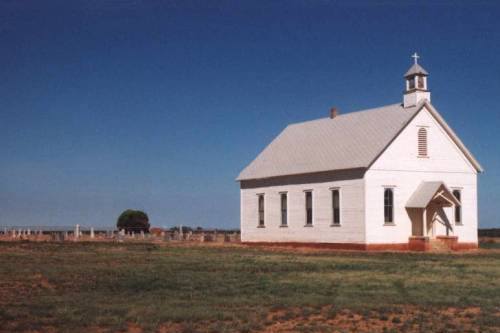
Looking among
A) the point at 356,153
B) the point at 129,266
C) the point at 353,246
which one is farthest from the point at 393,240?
the point at 129,266

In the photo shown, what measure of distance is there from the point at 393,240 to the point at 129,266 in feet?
69.3

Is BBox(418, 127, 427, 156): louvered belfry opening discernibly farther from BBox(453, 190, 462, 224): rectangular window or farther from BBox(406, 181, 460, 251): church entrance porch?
BBox(453, 190, 462, 224): rectangular window

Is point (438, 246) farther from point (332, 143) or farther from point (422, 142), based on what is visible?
point (332, 143)

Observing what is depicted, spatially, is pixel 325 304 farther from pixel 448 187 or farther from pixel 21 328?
pixel 448 187

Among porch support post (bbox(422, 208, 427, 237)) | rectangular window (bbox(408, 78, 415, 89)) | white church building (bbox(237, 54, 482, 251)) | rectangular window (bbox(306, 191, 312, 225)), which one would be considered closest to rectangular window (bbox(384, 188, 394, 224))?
white church building (bbox(237, 54, 482, 251))

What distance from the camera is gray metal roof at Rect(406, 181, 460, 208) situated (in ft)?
151

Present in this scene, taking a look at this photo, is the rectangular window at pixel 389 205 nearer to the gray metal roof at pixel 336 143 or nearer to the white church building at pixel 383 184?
the white church building at pixel 383 184

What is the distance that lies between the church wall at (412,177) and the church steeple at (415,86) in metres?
0.96

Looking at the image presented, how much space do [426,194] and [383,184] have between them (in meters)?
2.72

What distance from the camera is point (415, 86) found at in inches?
1905

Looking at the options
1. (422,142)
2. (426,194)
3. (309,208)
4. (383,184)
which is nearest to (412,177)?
(426,194)

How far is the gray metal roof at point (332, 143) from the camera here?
155 feet

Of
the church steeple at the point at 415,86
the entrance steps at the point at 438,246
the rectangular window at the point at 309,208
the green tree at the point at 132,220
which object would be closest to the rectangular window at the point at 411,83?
the church steeple at the point at 415,86

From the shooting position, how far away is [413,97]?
159 ft
